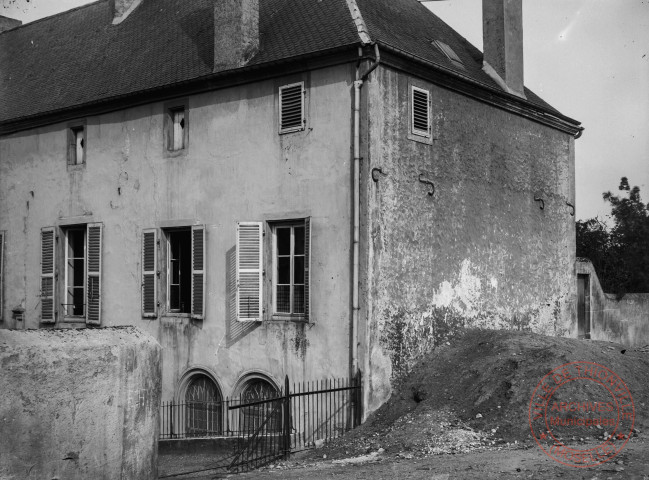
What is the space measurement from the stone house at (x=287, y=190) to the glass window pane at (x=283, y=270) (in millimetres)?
43

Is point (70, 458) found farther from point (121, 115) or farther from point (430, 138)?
point (121, 115)

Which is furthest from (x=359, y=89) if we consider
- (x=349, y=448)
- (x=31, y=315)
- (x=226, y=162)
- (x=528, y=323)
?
(x=31, y=315)

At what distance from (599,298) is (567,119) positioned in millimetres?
5321

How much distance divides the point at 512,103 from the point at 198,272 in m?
7.37

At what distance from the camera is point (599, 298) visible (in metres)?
20.7

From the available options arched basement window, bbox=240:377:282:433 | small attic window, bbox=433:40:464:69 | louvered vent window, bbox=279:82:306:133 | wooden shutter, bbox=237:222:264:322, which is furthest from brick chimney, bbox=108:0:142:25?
arched basement window, bbox=240:377:282:433

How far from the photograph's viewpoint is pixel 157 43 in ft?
56.3

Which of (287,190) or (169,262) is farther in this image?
(169,262)

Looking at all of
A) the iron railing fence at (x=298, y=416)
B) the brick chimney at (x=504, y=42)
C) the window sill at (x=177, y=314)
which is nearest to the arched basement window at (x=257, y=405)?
the iron railing fence at (x=298, y=416)

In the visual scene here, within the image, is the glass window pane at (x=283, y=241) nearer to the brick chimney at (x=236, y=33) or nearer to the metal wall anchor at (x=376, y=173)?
the metal wall anchor at (x=376, y=173)

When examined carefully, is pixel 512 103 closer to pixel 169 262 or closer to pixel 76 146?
pixel 169 262

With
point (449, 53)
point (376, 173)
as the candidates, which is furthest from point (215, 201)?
point (449, 53)

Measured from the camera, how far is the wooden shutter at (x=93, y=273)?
16328mm

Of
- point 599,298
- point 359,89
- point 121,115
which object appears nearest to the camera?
point 359,89
